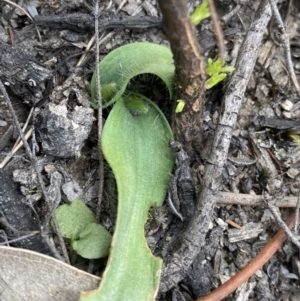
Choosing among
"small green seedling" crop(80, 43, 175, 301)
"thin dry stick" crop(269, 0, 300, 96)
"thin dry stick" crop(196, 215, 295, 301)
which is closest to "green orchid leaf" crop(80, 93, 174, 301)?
"small green seedling" crop(80, 43, 175, 301)

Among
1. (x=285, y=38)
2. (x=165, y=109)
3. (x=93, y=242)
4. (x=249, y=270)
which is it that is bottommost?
(x=249, y=270)

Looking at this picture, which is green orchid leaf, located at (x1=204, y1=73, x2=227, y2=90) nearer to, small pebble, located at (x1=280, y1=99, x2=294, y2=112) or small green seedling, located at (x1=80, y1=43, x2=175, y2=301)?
small green seedling, located at (x1=80, y1=43, x2=175, y2=301)

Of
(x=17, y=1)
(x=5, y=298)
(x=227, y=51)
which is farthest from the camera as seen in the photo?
(x=227, y=51)

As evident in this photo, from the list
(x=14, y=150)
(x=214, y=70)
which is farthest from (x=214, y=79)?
(x=14, y=150)

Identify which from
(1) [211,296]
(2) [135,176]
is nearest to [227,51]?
(2) [135,176]

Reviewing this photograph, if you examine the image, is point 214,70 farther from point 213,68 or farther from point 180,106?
point 180,106

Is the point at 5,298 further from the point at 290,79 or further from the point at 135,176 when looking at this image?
the point at 290,79

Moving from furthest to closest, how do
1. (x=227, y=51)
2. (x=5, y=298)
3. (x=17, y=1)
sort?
1. (x=227, y=51)
2. (x=17, y=1)
3. (x=5, y=298)
